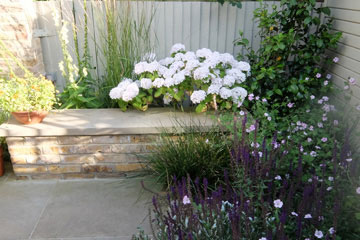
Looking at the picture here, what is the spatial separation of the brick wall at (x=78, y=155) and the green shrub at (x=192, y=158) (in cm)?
24

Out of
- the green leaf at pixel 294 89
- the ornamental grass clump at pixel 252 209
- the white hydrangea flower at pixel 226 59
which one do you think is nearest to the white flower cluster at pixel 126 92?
the white hydrangea flower at pixel 226 59

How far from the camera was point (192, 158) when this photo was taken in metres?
2.52

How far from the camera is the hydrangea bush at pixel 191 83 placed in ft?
9.39

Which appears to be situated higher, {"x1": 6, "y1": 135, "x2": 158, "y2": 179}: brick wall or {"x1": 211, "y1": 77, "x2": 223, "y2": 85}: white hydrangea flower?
{"x1": 211, "y1": 77, "x2": 223, "y2": 85}: white hydrangea flower

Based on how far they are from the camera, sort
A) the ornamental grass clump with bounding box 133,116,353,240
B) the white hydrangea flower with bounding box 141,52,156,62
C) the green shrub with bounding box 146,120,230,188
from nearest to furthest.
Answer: the ornamental grass clump with bounding box 133,116,353,240
the green shrub with bounding box 146,120,230,188
the white hydrangea flower with bounding box 141,52,156,62

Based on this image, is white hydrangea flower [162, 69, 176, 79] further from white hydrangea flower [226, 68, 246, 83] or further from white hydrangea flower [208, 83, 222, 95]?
white hydrangea flower [226, 68, 246, 83]

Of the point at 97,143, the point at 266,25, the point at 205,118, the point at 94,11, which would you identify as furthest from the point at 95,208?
the point at 266,25

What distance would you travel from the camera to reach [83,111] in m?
3.15

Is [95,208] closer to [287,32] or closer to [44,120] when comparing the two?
[44,120]

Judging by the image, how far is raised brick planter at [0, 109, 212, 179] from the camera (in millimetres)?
2693

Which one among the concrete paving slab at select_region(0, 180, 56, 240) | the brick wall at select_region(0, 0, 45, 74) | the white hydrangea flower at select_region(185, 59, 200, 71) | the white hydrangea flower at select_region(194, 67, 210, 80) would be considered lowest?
the concrete paving slab at select_region(0, 180, 56, 240)

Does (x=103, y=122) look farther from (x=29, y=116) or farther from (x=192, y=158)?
(x=192, y=158)

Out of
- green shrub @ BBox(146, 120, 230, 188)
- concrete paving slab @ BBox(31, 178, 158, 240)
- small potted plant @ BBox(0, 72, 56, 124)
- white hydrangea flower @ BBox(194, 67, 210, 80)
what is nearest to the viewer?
concrete paving slab @ BBox(31, 178, 158, 240)

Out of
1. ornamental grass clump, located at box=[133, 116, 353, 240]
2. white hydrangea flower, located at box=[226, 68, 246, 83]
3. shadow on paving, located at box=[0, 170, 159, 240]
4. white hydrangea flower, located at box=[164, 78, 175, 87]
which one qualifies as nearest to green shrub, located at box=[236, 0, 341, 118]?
white hydrangea flower, located at box=[226, 68, 246, 83]
